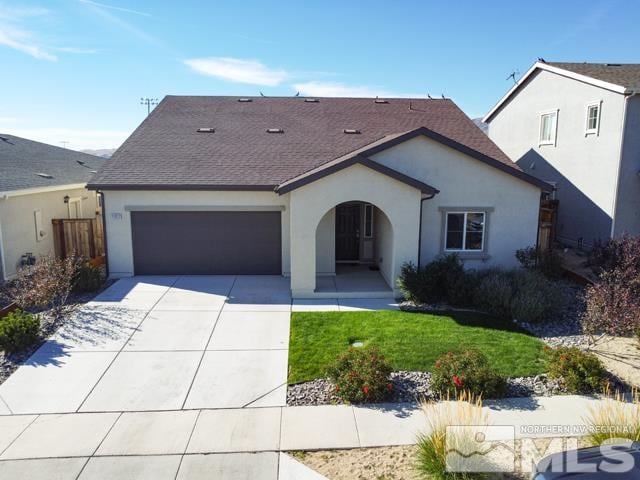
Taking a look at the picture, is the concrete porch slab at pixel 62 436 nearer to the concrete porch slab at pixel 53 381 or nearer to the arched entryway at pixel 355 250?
the concrete porch slab at pixel 53 381

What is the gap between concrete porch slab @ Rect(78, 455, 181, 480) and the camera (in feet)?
19.1

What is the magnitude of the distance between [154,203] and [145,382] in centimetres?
782

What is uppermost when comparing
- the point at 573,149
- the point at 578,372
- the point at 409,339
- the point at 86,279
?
the point at 573,149

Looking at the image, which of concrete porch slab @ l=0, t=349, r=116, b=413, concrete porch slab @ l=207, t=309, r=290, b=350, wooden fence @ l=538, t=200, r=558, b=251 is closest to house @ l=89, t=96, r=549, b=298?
concrete porch slab @ l=207, t=309, r=290, b=350

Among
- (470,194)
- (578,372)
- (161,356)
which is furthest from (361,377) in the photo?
(470,194)

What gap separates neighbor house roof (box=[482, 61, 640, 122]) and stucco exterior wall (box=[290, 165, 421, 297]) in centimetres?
863

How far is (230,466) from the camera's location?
603 centimetres

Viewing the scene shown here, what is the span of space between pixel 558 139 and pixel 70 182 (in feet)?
64.4

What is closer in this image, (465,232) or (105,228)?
(465,232)

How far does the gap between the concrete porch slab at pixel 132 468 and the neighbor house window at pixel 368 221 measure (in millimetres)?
11503

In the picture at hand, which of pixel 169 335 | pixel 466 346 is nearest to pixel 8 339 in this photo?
pixel 169 335

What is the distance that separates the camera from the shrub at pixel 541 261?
46.1 ft

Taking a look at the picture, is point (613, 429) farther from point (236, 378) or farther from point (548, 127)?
point (548, 127)

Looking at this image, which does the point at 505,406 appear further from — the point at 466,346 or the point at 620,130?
the point at 620,130
